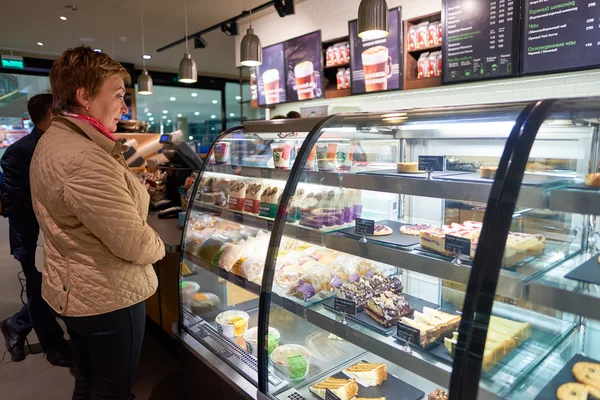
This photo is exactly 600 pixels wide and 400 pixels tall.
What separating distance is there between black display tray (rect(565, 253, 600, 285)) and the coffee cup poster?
4252 millimetres

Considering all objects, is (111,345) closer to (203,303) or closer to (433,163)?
(203,303)

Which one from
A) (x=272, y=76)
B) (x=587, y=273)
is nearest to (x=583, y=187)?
(x=587, y=273)

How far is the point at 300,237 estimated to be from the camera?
A: 6.18ft

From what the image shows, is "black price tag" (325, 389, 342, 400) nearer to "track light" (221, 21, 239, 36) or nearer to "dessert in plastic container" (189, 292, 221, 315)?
"dessert in plastic container" (189, 292, 221, 315)

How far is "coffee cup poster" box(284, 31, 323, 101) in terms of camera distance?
17.2 ft

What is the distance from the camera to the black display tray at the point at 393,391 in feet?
5.84

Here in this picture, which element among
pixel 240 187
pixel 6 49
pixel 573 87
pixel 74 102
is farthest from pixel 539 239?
pixel 6 49

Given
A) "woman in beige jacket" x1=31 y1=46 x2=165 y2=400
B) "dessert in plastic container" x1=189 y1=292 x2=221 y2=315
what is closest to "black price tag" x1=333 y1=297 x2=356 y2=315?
"woman in beige jacket" x1=31 y1=46 x2=165 y2=400

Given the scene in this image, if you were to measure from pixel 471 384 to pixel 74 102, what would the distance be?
1746 millimetres

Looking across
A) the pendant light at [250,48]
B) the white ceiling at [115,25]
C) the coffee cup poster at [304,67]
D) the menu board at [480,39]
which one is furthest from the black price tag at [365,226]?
the white ceiling at [115,25]

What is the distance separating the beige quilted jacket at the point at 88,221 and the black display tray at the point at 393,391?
3.54 ft

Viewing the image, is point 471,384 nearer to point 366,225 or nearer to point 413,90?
point 366,225

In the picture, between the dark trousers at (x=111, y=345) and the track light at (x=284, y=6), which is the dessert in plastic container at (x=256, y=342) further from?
the track light at (x=284, y=6)

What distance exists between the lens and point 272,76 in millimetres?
5926
